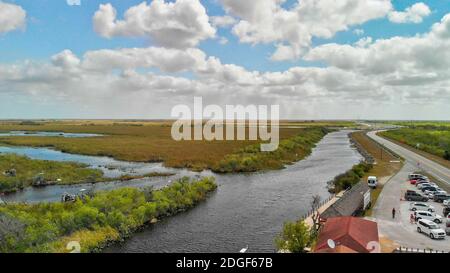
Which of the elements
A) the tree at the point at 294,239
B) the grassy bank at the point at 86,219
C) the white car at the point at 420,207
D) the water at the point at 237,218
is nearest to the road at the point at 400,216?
the white car at the point at 420,207

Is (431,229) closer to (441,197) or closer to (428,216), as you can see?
(428,216)

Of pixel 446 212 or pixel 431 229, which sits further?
pixel 446 212

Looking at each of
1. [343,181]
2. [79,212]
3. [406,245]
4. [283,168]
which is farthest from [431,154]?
[79,212]

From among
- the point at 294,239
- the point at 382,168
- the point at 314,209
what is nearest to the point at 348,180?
the point at 314,209

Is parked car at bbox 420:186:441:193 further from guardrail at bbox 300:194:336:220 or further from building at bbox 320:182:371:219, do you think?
guardrail at bbox 300:194:336:220

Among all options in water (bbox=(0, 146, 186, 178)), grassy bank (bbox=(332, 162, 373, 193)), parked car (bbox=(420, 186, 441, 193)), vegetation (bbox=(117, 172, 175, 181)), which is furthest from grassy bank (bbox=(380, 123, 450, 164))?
water (bbox=(0, 146, 186, 178))
